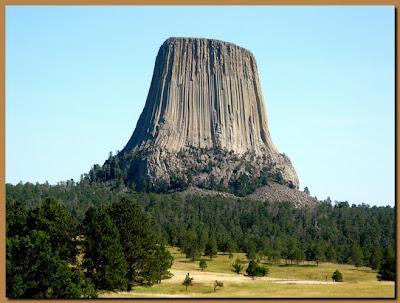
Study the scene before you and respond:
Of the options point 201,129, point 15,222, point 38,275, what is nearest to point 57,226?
point 15,222

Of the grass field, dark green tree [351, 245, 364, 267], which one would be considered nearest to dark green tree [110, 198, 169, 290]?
the grass field

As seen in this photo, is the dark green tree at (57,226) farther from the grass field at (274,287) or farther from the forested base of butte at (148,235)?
the grass field at (274,287)

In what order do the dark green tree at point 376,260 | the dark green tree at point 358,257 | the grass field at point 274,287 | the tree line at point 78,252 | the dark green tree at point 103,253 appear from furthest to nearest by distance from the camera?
the dark green tree at point 358,257, the dark green tree at point 376,260, the dark green tree at point 103,253, the grass field at point 274,287, the tree line at point 78,252

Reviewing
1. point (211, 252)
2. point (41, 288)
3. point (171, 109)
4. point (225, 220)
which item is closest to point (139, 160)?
point (171, 109)

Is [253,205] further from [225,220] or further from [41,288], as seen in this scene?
[41,288]

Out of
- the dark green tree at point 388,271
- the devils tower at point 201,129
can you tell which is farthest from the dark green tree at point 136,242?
the devils tower at point 201,129

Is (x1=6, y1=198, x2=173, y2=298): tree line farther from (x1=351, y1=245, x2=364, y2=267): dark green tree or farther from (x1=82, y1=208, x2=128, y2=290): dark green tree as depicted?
(x1=351, y1=245, x2=364, y2=267): dark green tree

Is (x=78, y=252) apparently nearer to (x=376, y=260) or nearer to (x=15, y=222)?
(x=15, y=222)
